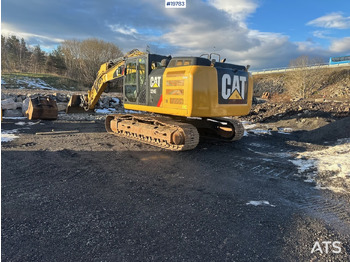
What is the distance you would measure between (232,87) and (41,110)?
342 inches

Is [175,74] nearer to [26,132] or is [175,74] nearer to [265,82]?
[26,132]

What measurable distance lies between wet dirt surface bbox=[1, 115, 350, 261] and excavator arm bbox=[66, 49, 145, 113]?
11.5ft

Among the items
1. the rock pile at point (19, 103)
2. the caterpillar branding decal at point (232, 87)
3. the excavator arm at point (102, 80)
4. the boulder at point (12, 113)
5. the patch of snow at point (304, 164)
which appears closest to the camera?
the patch of snow at point (304, 164)

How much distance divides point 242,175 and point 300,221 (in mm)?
1790

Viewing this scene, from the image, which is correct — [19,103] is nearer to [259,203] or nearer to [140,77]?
[140,77]

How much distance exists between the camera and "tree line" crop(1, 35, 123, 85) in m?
33.9

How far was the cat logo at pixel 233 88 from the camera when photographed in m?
6.41

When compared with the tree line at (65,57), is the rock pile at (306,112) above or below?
below

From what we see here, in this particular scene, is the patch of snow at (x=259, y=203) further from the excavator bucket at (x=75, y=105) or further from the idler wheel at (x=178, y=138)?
the excavator bucket at (x=75, y=105)

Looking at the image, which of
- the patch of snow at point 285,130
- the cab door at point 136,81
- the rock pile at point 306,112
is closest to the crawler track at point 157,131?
the cab door at point 136,81

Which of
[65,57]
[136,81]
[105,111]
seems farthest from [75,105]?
[65,57]

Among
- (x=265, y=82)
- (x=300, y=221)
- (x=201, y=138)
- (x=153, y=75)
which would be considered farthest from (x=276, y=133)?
(x=265, y=82)

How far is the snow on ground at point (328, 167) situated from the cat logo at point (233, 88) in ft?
6.82

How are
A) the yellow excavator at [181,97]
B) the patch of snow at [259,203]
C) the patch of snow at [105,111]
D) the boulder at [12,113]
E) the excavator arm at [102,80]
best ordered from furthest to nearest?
the patch of snow at [105,111]
the boulder at [12,113]
the excavator arm at [102,80]
the yellow excavator at [181,97]
the patch of snow at [259,203]
